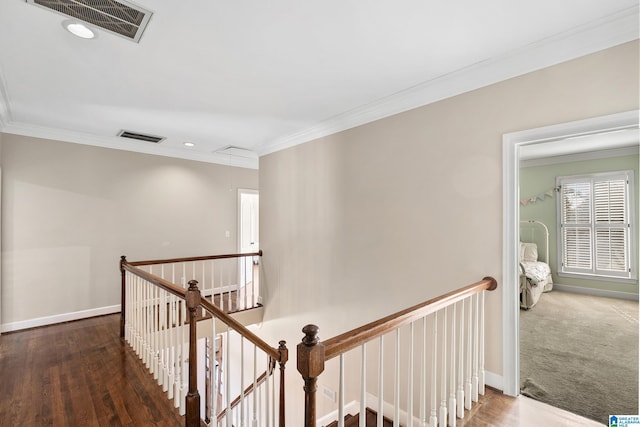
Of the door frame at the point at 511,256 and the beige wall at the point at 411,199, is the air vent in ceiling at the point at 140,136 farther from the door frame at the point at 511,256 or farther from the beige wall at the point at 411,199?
the door frame at the point at 511,256

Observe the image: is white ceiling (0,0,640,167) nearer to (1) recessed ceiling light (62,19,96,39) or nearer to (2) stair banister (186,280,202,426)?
(1) recessed ceiling light (62,19,96,39)

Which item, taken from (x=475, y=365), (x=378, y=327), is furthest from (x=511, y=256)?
(x=378, y=327)

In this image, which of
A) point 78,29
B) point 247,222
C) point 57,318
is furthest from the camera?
point 247,222

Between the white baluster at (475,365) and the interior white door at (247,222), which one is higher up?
the interior white door at (247,222)

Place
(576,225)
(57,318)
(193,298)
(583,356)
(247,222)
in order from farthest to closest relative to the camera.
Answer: (247,222)
(576,225)
(57,318)
(583,356)
(193,298)

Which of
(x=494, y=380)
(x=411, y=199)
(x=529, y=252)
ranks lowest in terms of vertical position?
(x=494, y=380)

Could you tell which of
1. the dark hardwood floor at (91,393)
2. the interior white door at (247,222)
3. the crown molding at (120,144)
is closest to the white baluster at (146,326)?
the dark hardwood floor at (91,393)

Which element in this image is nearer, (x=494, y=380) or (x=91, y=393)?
(x=494, y=380)

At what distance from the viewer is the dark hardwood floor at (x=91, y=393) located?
6.47ft

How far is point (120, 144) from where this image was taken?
4.43 m

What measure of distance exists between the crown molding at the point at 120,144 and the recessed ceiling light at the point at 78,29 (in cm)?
280

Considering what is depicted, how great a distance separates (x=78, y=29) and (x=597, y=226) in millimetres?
7397

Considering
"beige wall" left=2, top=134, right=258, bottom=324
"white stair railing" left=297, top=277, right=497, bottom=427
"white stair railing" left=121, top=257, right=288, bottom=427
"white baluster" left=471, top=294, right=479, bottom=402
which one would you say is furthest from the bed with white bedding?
"beige wall" left=2, top=134, right=258, bottom=324

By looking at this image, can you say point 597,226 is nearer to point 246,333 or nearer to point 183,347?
point 246,333
